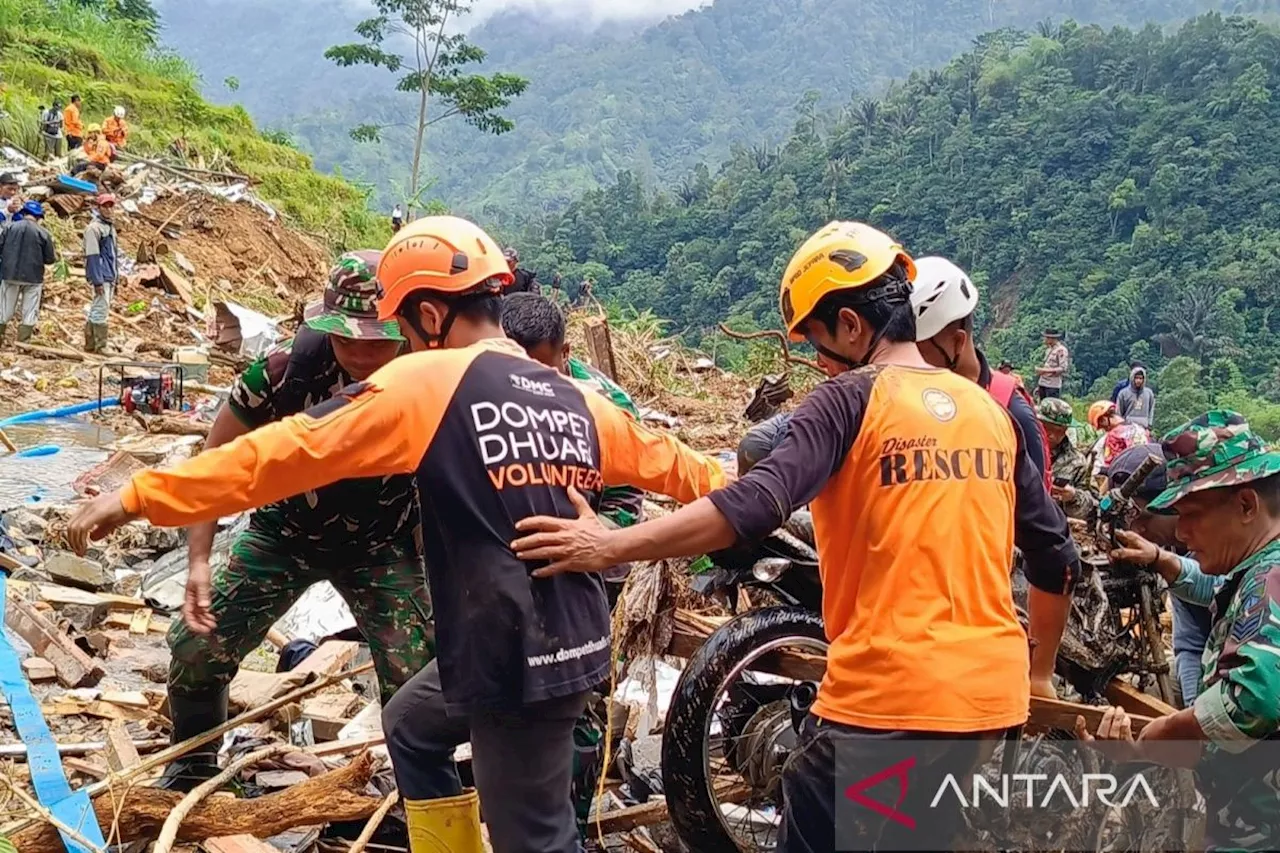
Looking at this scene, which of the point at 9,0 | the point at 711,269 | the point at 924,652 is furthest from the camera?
the point at 711,269

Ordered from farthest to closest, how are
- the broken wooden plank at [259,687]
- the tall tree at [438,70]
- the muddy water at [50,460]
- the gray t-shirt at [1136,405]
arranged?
the tall tree at [438,70] → the gray t-shirt at [1136,405] → the muddy water at [50,460] → the broken wooden plank at [259,687]

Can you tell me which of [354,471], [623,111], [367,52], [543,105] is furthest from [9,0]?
[543,105]

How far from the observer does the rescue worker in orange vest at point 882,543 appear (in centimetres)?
224

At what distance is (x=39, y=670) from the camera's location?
4.99 metres

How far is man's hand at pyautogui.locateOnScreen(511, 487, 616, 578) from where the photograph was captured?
233cm

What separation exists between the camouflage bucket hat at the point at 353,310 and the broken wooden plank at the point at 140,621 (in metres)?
3.38

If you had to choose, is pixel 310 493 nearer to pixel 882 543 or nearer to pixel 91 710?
pixel 91 710

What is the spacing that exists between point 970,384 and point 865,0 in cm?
18677

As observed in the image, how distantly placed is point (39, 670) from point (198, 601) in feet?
7.03

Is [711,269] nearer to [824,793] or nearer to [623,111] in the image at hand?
[824,793]

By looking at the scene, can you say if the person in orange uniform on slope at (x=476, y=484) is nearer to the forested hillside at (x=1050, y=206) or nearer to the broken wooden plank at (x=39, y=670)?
the broken wooden plank at (x=39, y=670)

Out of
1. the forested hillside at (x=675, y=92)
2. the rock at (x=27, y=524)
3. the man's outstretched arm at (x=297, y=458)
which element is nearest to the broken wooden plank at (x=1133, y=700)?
the man's outstretched arm at (x=297, y=458)

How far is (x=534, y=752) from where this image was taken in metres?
2.48

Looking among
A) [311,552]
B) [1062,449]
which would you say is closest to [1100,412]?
[1062,449]
